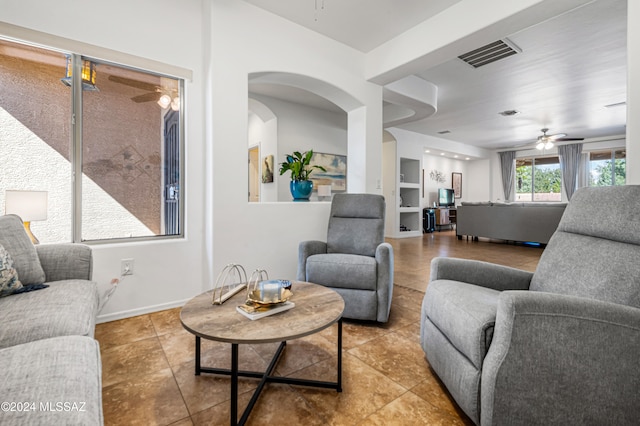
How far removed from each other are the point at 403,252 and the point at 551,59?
350 cm

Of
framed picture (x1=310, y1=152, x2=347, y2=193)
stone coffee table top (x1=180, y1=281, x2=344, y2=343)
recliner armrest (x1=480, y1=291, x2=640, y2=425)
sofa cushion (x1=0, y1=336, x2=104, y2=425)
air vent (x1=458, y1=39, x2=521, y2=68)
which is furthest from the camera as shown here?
framed picture (x1=310, y1=152, x2=347, y2=193)

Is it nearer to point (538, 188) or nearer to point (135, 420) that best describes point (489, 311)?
point (135, 420)

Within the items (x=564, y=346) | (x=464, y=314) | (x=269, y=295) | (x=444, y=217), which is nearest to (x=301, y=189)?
(x=269, y=295)

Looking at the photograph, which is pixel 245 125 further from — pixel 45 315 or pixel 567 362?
pixel 567 362

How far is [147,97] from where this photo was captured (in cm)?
268

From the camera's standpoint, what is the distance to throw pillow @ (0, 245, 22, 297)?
146 cm

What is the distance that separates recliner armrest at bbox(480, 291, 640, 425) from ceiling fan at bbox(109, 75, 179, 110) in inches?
119

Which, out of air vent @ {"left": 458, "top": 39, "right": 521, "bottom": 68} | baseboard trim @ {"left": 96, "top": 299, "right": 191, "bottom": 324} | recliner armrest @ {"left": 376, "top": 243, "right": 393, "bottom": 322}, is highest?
air vent @ {"left": 458, "top": 39, "right": 521, "bottom": 68}

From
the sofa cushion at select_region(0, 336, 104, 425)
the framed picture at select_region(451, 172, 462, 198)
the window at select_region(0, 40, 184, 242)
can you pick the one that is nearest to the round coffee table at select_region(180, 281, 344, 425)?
the sofa cushion at select_region(0, 336, 104, 425)

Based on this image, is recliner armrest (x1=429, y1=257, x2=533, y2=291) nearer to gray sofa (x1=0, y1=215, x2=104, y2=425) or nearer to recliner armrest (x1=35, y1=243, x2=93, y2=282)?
gray sofa (x1=0, y1=215, x2=104, y2=425)

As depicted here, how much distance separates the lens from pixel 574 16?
2.90 metres

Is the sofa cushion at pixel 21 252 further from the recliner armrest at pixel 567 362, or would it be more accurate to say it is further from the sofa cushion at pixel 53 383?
the recliner armrest at pixel 567 362

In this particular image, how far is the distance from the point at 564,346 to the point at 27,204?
2.89 meters

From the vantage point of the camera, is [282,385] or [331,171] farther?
[331,171]
